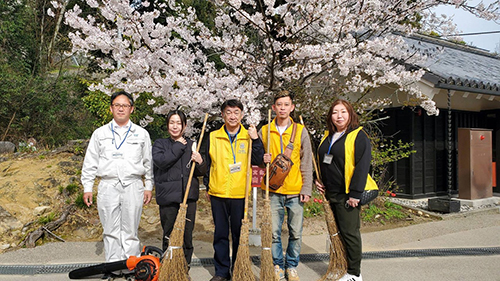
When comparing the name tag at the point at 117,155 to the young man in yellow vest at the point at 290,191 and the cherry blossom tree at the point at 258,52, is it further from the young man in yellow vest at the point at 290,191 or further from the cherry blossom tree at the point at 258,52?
the cherry blossom tree at the point at 258,52

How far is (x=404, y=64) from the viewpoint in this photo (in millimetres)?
7297

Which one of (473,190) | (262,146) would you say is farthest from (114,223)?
(473,190)

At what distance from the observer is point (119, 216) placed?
3625 mm

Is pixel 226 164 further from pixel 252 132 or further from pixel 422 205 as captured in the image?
pixel 422 205

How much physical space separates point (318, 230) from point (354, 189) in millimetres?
2875

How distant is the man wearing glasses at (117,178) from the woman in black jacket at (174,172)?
0.73 ft

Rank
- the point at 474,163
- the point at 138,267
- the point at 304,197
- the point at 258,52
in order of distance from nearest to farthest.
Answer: the point at 138,267
the point at 304,197
the point at 258,52
the point at 474,163

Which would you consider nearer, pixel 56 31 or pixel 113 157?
pixel 113 157

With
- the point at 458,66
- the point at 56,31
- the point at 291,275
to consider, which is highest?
the point at 56,31

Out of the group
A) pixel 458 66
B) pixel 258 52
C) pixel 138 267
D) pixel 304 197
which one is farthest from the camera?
pixel 458 66

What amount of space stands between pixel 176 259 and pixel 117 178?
1001 millimetres

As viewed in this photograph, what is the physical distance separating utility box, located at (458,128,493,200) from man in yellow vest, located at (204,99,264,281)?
21.3 feet

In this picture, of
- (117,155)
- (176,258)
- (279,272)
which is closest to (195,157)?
(117,155)

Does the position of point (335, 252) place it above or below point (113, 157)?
below
